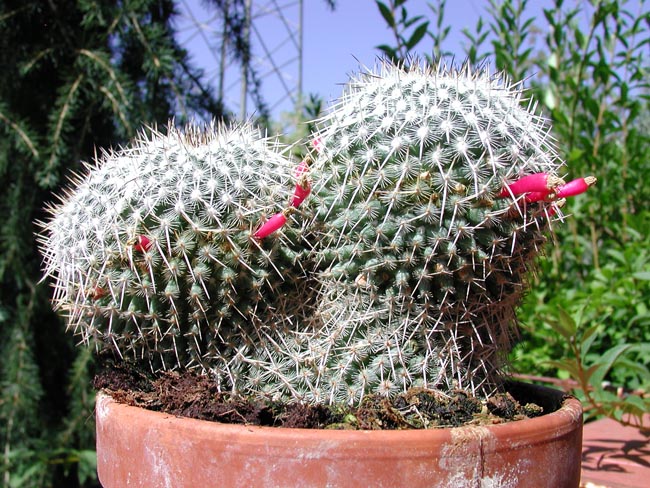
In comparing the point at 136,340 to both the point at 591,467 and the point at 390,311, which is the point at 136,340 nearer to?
the point at 390,311

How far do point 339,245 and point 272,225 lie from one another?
0.11 metres

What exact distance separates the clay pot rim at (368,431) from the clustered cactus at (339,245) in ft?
0.51

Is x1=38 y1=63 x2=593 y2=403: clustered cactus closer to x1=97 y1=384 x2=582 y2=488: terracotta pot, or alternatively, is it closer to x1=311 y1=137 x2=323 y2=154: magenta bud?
x1=311 y1=137 x2=323 y2=154: magenta bud

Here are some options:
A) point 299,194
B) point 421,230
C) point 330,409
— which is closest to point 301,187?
point 299,194

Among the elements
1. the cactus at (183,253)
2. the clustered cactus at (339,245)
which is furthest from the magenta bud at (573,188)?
the cactus at (183,253)

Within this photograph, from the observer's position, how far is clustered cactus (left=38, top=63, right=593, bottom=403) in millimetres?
875

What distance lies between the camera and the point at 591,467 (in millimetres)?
1233

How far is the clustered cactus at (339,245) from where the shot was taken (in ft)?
2.87

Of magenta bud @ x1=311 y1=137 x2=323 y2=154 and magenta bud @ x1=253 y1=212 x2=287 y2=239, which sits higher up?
magenta bud @ x1=311 y1=137 x2=323 y2=154

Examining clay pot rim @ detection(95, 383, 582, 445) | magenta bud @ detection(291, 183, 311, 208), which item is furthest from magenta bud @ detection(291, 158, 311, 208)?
clay pot rim @ detection(95, 383, 582, 445)

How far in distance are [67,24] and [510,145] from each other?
4.61 feet

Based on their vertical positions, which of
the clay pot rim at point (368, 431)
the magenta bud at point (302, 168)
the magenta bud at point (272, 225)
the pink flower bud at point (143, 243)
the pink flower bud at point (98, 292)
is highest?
the magenta bud at point (302, 168)

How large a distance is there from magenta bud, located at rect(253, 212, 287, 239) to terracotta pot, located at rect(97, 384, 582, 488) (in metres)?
0.30

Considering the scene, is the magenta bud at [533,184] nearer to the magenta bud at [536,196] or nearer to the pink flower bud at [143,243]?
the magenta bud at [536,196]
